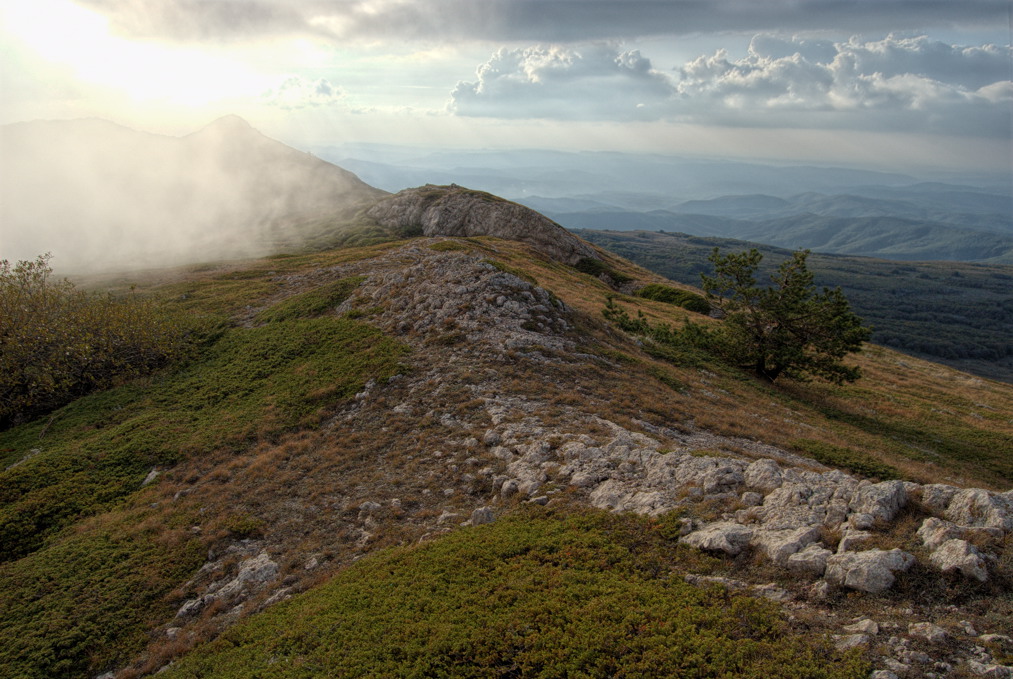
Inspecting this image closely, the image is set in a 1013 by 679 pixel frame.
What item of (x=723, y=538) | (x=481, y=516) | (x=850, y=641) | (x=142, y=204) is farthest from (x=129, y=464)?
(x=142, y=204)

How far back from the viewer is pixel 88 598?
1428 centimetres

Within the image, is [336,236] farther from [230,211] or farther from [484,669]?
[484,669]

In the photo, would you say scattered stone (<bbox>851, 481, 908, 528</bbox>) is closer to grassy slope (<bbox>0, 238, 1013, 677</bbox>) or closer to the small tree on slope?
grassy slope (<bbox>0, 238, 1013, 677</bbox>)

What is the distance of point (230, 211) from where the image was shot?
15500cm

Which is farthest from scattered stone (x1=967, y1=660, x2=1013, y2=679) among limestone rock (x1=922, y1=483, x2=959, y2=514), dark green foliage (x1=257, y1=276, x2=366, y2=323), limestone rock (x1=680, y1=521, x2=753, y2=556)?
dark green foliage (x1=257, y1=276, x2=366, y2=323)

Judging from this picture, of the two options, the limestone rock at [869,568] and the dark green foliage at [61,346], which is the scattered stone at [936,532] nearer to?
the limestone rock at [869,568]

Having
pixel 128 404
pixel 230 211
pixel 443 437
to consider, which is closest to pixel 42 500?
pixel 128 404

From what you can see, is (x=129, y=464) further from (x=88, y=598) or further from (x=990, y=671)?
(x=990, y=671)

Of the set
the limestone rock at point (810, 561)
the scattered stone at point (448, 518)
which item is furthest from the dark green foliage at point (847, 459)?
the scattered stone at point (448, 518)

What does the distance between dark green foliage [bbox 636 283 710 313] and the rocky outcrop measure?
22197 millimetres

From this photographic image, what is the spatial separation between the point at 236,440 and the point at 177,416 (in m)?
6.34

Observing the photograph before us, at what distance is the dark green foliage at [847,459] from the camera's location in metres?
20.8

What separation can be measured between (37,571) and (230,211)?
544 ft

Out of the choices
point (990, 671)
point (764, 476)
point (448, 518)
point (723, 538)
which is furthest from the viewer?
point (448, 518)
